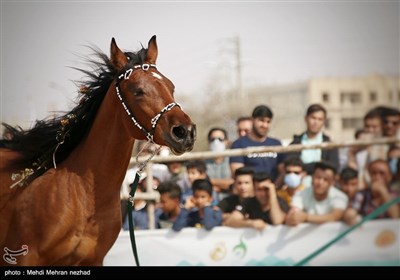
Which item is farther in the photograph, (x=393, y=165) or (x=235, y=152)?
(x=393, y=165)

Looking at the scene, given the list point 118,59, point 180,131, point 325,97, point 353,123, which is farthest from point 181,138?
point 325,97

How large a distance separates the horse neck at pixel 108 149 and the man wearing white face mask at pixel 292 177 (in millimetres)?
1785

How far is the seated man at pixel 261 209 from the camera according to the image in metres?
4.88

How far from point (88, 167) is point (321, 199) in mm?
2102

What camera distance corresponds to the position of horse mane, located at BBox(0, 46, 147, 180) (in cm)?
356

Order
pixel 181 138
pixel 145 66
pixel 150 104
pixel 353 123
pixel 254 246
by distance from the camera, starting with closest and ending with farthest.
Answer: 1. pixel 181 138
2. pixel 150 104
3. pixel 145 66
4. pixel 254 246
5. pixel 353 123

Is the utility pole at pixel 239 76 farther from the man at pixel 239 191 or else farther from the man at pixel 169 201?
the man at pixel 169 201

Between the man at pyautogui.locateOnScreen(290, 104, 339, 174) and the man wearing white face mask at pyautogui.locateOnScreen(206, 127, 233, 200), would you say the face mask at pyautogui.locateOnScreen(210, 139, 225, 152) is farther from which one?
the man at pyautogui.locateOnScreen(290, 104, 339, 174)

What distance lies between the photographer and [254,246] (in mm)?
4844

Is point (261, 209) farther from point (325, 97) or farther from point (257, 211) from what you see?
point (325, 97)

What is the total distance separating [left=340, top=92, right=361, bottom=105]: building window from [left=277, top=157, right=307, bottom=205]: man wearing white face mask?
79cm

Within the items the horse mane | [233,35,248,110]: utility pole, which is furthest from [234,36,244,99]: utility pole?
the horse mane

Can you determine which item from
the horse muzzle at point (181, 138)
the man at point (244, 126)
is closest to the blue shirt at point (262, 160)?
the man at point (244, 126)
